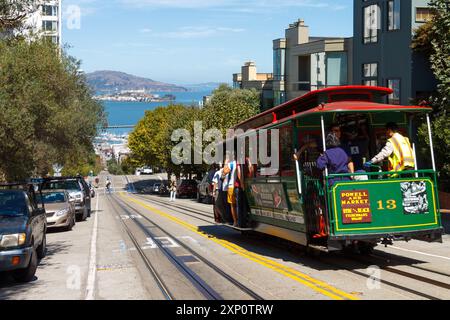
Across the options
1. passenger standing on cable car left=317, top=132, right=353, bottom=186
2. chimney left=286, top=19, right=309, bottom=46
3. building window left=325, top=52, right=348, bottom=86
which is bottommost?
passenger standing on cable car left=317, top=132, right=353, bottom=186

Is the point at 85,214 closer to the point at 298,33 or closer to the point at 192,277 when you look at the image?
the point at 192,277

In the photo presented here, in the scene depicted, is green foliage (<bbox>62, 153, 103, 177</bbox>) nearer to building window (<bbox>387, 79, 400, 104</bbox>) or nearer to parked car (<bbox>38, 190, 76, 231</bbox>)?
parked car (<bbox>38, 190, 76, 231</bbox>)

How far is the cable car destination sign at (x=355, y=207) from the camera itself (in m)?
9.98

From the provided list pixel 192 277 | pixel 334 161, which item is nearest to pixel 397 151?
pixel 334 161

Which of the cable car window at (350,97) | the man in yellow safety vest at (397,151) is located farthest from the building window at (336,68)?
the man in yellow safety vest at (397,151)

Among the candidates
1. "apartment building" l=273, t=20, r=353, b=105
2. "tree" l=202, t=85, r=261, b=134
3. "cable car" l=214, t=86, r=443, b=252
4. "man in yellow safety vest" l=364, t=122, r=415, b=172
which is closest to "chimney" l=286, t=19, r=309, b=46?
"apartment building" l=273, t=20, r=353, b=105

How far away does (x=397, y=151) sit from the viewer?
10.7 meters

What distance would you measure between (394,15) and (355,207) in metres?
24.7

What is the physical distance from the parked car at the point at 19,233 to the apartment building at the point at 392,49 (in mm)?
21339

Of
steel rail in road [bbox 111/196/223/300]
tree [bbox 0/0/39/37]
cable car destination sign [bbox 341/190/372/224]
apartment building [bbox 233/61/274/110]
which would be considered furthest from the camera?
apartment building [bbox 233/61/274/110]

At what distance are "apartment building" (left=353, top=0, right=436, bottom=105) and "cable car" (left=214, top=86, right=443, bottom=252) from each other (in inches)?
723

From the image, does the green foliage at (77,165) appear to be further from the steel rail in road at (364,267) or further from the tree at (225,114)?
the steel rail in road at (364,267)

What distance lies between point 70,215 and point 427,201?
550 inches

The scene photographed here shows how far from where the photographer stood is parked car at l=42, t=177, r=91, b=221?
25.7 m
